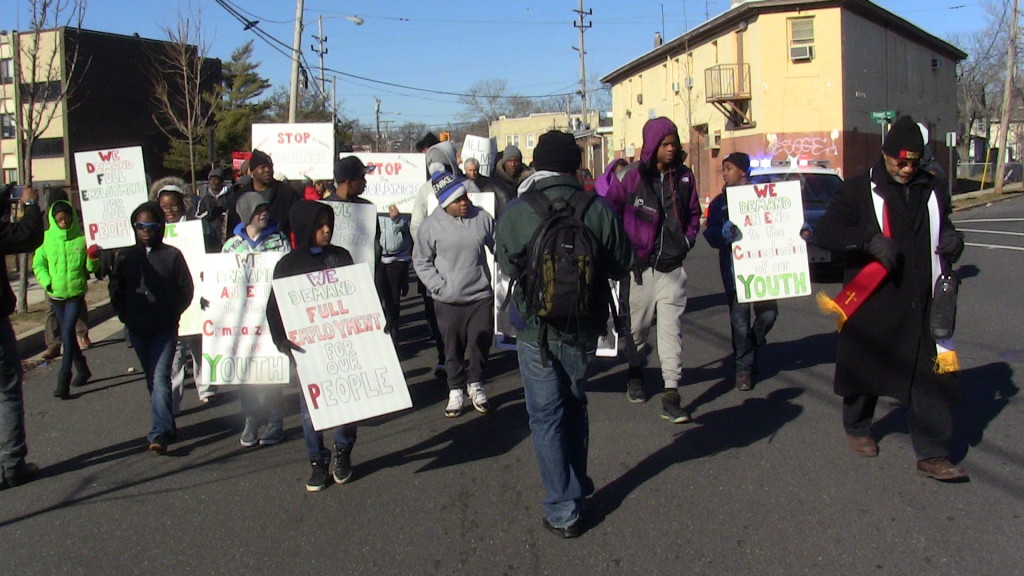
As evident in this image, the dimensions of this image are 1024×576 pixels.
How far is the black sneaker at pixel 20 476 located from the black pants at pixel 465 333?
9.20ft

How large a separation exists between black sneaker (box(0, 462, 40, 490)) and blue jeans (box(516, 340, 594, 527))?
332cm

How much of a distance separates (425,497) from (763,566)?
1924 millimetres

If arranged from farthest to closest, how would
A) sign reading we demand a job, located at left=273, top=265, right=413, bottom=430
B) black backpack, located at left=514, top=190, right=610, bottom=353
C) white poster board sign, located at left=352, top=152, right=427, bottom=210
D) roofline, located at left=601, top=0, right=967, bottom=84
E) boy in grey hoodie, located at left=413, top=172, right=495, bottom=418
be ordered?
1. roofline, located at left=601, top=0, right=967, bottom=84
2. white poster board sign, located at left=352, top=152, right=427, bottom=210
3. boy in grey hoodie, located at left=413, top=172, right=495, bottom=418
4. sign reading we demand a job, located at left=273, top=265, right=413, bottom=430
5. black backpack, located at left=514, top=190, right=610, bottom=353

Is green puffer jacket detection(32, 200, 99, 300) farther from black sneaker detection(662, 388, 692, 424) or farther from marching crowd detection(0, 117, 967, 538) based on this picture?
black sneaker detection(662, 388, 692, 424)

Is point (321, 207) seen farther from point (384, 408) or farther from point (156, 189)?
point (156, 189)

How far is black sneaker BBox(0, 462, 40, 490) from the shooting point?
575 cm

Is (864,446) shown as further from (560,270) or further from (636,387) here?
(560,270)

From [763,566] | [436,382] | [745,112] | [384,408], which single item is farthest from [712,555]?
[745,112]

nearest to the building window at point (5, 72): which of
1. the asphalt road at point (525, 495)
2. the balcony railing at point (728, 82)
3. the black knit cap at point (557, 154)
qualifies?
the balcony railing at point (728, 82)

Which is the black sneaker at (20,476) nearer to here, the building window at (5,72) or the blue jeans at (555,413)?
the blue jeans at (555,413)

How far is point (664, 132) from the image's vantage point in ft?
20.9

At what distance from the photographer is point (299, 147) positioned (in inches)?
486

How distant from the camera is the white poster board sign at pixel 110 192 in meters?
9.55

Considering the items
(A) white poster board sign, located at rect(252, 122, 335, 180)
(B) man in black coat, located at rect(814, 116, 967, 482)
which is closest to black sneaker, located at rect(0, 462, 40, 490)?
(B) man in black coat, located at rect(814, 116, 967, 482)
